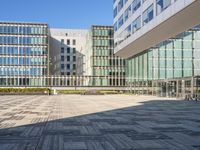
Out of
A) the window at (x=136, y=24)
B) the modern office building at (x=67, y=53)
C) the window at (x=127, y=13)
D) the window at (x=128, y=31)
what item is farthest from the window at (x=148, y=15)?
the modern office building at (x=67, y=53)

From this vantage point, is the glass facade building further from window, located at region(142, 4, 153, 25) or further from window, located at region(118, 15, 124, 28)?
window, located at region(118, 15, 124, 28)

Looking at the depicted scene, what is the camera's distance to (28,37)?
99.1 meters

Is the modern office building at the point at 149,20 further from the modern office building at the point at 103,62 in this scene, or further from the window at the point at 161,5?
the modern office building at the point at 103,62

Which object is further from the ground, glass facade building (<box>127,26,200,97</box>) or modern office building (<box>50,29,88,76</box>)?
modern office building (<box>50,29,88,76</box>)

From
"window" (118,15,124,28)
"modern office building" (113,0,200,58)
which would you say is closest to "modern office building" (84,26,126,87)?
"modern office building" (113,0,200,58)

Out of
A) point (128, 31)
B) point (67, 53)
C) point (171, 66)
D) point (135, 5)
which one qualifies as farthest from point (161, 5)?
point (67, 53)

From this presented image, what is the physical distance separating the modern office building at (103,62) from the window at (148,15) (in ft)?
180

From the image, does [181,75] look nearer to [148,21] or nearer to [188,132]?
[148,21]

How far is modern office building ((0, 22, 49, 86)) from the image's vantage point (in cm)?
9762

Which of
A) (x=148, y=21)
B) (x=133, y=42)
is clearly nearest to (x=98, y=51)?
(x=133, y=42)

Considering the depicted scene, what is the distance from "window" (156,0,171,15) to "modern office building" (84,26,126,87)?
6044cm

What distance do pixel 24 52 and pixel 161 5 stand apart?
70868mm

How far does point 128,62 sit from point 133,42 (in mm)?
24542

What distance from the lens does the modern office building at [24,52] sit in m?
97.6
